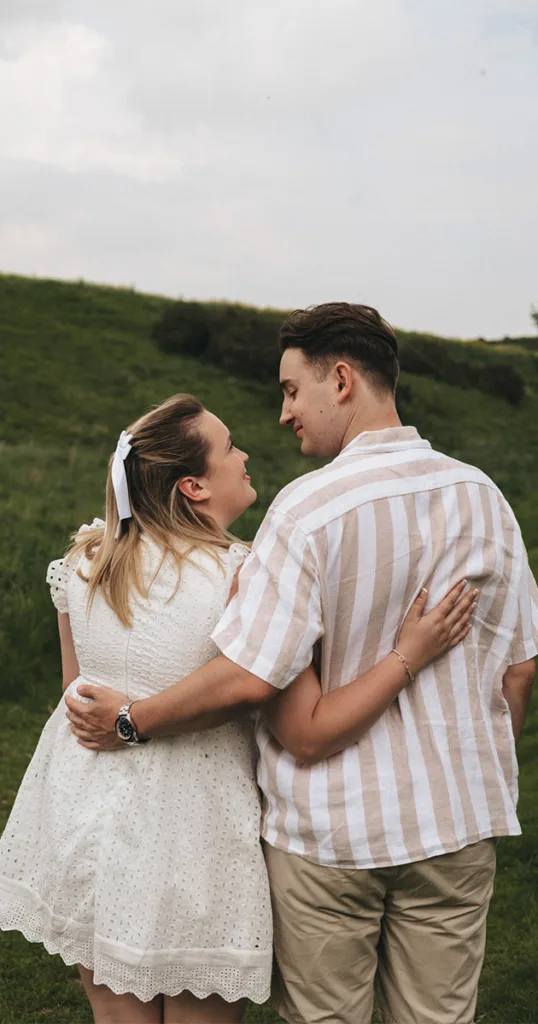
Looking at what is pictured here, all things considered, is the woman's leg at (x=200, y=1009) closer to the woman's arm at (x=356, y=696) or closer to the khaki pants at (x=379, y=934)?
the khaki pants at (x=379, y=934)

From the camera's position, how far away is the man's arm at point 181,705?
2.52 m

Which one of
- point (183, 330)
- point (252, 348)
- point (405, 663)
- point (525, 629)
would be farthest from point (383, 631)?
point (183, 330)

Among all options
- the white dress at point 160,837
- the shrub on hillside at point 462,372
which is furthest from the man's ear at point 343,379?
the shrub on hillside at point 462,372

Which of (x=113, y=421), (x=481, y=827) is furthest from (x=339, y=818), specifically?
(x=113, y=421)

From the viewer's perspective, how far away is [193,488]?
298 centimetres

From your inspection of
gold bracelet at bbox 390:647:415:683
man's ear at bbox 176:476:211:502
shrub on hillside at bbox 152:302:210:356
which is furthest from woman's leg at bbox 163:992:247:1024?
shrub on hillside at bbox 152:302:210:356

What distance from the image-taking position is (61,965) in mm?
5227

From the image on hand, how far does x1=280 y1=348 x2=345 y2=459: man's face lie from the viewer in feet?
9.00

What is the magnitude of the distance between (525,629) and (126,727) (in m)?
1.07

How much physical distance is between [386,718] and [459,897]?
0.50 meters

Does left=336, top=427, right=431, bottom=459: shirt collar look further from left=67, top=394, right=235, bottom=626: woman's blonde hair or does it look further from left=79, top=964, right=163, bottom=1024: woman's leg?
left=79, top=964, right=163, bottom=1024: woman's leg

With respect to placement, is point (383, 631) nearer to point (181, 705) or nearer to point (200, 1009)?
point (181, 705)

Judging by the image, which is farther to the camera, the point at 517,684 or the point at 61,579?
the point at 61,579

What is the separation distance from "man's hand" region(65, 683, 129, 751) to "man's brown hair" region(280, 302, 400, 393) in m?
1.02
